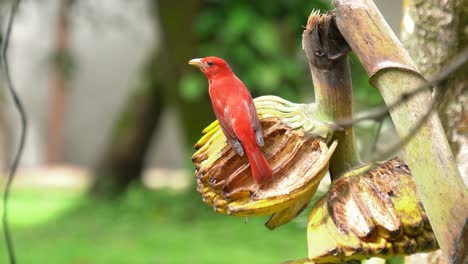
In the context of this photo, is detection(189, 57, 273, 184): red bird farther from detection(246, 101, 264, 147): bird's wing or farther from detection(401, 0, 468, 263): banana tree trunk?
detection(401, 0, 468, 263): banana tree trunk

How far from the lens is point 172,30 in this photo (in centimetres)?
461

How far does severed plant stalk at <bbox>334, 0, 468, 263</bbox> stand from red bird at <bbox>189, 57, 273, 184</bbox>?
89 mm

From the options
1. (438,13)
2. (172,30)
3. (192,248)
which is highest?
(438,13)

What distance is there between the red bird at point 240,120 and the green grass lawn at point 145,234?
104 inches

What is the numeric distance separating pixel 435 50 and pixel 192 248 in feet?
10.8

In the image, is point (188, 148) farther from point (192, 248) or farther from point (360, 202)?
point (360, 202)

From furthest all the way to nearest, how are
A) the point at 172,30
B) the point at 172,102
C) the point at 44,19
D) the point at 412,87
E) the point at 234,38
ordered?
the point at 44,19
the point at 172,102
the point at 172,30
the point at 234,38
the point at 412,87

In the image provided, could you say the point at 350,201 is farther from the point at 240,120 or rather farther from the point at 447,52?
the point at 447,52

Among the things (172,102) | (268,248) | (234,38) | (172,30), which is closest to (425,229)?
(268,248)

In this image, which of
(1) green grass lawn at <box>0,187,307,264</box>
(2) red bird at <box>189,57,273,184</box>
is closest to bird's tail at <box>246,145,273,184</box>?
(2) red bird at <box>189,57,273,184</box>

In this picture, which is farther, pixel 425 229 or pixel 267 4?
pixel 267 4

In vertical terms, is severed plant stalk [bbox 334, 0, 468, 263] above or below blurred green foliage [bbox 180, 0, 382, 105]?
above

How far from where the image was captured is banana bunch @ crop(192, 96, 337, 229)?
57 centimetres

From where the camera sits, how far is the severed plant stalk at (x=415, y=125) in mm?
506
